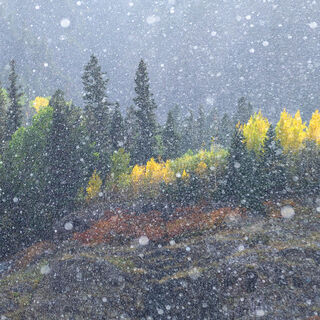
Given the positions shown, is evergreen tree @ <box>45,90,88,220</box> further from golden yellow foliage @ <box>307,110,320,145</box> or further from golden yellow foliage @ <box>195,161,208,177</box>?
golden yellow foliage @ <box>307,110,320,145</box>

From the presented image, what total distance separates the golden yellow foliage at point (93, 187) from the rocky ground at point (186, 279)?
28.5ft

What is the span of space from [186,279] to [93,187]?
1486 cm

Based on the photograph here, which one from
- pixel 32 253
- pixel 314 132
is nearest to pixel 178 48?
pixel 314 132

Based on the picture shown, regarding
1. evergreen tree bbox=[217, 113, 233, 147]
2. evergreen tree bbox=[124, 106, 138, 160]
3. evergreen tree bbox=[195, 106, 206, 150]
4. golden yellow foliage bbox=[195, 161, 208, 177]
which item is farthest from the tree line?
evergreen tree bbox=[195, 106, 206, 150]

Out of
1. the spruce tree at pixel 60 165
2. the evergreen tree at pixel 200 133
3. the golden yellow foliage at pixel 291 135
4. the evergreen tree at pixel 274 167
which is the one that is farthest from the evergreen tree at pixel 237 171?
the evergreen tree at pixel 200 133

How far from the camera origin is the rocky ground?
46.0 ft

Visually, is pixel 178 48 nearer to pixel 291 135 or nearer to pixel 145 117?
pixel 145 117

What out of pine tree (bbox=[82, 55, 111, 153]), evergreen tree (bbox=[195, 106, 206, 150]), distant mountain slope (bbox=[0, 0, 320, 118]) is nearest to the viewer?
pine tree (bbox=[82, 55, 111, 153])

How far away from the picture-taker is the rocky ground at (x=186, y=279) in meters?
14.0

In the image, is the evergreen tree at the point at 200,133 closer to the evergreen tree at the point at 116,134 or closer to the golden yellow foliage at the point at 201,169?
the evergreen tree at the point at 116,134

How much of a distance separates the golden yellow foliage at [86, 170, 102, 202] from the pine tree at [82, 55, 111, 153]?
358 centimetres

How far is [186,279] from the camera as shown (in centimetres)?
1564

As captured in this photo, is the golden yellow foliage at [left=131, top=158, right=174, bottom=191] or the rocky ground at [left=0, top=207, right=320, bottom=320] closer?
the rocky ground at [left=0, top=207, right=320, bottom=320]

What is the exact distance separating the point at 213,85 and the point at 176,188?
114568mm
